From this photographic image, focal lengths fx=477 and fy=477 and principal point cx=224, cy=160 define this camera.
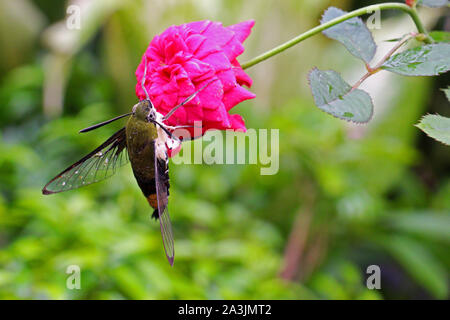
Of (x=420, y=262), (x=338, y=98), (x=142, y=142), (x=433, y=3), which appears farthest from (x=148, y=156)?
(x=420, y=262)

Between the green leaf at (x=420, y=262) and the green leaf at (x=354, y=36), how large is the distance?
747mm

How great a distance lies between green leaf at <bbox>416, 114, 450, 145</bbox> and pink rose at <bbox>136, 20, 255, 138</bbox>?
0.11m

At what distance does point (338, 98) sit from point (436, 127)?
2.5 inches


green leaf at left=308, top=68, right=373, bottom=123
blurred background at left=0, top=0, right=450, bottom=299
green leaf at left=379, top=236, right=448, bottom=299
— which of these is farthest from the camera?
green leaf at left=379, top=236, right=448, bottom=299

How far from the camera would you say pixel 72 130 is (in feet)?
3.84

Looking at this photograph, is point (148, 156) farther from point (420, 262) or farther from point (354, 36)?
point (420, 262)

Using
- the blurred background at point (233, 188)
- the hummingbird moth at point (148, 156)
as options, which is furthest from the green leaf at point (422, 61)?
the blurred background at point (233, 188)

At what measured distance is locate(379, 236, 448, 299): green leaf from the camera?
97 cm

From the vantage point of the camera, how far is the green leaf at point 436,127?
30cm

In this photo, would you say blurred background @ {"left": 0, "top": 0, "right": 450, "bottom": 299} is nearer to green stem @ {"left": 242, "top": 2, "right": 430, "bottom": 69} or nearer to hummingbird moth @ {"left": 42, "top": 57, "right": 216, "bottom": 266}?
hummingbird moth @ {"left": 42, "top": 57, "right": 216, "bottom": 266}

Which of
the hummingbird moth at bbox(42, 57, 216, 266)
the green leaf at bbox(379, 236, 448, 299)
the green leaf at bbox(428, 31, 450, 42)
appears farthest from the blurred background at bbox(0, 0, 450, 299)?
the green leaf at bbox(428, 31, 450, 42)

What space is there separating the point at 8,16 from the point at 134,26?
0.47 meters

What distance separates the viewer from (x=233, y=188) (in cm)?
117

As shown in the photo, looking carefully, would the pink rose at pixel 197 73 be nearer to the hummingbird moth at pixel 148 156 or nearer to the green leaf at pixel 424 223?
the hummingbird moth at pixel 148 156
